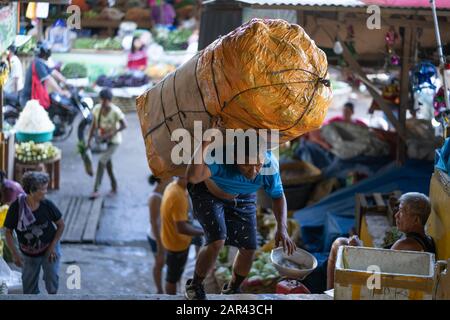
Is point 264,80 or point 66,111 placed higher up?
point 264,80

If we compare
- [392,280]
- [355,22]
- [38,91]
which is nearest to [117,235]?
[38,91]

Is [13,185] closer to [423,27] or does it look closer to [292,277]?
[292,277]

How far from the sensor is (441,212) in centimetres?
542

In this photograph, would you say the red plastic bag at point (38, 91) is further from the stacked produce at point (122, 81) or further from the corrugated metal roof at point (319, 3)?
the corrugated metal roof at point (319, 3)

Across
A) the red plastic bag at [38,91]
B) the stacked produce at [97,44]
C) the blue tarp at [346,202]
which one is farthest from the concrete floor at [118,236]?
the stacked produce at [97,44]

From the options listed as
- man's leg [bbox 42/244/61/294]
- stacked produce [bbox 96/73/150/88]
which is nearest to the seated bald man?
man's leg [bbox 42/244/61/294]

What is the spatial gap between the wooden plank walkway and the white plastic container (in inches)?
233

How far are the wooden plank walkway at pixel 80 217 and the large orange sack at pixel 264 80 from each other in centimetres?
544

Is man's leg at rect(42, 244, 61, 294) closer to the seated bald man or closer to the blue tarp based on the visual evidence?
the blue tarp

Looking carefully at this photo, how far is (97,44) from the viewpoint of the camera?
1852 cm

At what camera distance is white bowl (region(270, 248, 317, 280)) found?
564 centimetres

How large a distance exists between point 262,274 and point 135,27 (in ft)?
41.8

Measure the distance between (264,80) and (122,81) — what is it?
41.4 feet

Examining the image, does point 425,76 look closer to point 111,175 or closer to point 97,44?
point 111,175
